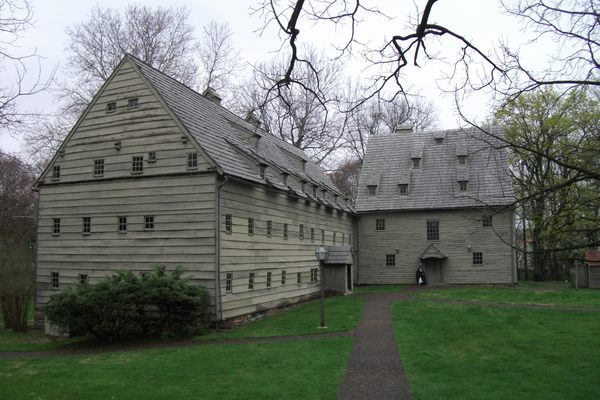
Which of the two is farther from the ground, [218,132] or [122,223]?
[218,132]

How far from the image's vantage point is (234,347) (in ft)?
50.9

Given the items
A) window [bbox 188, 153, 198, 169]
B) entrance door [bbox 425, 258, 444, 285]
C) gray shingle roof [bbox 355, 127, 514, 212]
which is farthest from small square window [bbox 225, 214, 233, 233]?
entrance door [bbox 425, 258, 444, 285]

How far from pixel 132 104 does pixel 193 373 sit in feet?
44.0

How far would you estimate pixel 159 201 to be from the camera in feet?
68.5

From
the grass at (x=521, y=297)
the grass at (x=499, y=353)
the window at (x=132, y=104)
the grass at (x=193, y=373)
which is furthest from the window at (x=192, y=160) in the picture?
the grass at (x=521, y=297)

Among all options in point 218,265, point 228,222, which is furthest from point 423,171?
point 218,265

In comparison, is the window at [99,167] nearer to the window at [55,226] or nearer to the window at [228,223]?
the window at [55,226]

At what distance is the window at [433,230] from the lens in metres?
37.7

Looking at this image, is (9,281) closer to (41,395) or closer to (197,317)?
(197,317)

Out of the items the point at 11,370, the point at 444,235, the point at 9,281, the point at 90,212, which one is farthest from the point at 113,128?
the point at 444,235

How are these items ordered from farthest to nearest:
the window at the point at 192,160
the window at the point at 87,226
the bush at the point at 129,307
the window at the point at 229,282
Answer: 1. the window at the point at 87,226
2. the window at the point at 192,160
3. the window at the point at 229,282
4. the bush at the point at 129,307

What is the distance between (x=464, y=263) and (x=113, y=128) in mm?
25158

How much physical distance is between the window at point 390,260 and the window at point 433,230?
9.49ft

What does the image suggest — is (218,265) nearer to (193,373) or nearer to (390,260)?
(193,373)
